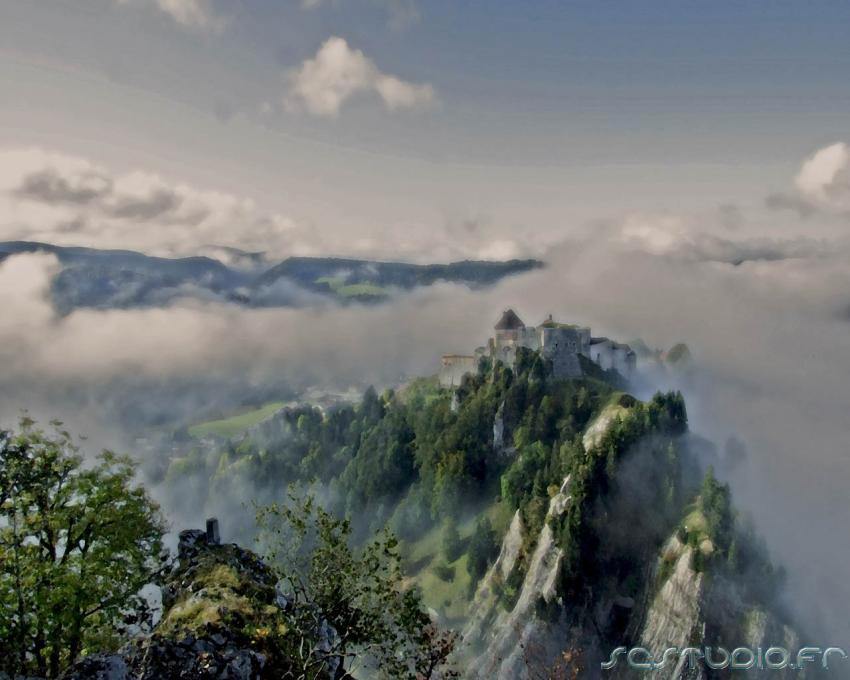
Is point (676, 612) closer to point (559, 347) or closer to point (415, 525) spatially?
point (559, 347)

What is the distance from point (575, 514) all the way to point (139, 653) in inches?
4075

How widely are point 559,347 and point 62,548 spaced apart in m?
115

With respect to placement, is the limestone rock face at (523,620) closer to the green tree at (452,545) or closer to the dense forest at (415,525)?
the dense forest at (415,525)

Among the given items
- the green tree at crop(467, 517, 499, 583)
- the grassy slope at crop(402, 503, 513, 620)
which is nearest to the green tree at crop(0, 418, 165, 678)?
the grassy slope at crop(402, 503, 513, 620)

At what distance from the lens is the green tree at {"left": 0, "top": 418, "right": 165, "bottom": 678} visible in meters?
25.0

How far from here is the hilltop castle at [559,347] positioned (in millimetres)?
→ 135500

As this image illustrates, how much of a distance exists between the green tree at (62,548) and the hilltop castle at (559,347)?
368ft

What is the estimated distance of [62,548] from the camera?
30312mm

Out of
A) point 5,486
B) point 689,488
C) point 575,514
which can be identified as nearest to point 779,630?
point 689,488

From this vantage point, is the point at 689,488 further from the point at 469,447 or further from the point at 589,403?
the point at 469,447

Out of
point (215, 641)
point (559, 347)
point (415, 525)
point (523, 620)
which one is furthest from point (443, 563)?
point (215, 641)

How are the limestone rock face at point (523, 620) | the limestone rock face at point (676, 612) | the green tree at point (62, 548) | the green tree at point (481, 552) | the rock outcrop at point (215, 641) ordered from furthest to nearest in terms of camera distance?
the green tree at point (481, 552)
the limestone rock face at point (523, 620)
the limestone rock face at point (676, 612)
the green tree at point (62, 548)
the rock outcrop at point (215, 641)

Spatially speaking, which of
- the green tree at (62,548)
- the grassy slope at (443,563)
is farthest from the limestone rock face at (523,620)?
the green tree at (62,548)

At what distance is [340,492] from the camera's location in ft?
574
